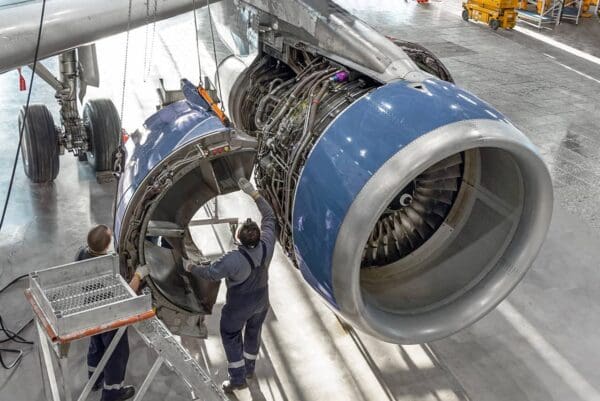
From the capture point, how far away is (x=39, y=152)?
7.44 m

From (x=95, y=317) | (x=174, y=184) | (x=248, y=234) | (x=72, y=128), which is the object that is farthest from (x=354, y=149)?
(x=72, y=128)

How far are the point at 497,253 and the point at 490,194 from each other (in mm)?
384

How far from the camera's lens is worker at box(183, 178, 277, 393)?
4.70 meters

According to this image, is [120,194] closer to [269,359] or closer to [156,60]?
[269,359]

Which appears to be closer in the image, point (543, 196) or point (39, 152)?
point (543, 196)

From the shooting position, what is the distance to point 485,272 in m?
4.60

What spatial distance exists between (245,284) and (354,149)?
1.44 m

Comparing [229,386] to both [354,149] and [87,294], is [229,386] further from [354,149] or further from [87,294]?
[354,149]

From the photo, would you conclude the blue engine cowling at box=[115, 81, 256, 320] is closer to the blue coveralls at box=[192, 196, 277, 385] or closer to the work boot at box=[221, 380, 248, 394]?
the blue coveralls at box=[192, 196, 277, 385]

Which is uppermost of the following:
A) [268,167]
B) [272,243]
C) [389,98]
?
[389,98]

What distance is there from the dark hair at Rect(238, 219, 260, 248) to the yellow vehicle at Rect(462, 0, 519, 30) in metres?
11.7

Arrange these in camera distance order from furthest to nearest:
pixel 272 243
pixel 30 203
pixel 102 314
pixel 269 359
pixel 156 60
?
pixel 156 60 < pixel 30 203 < pixel 269 359 < pixel 272 243 < pixel 102 314

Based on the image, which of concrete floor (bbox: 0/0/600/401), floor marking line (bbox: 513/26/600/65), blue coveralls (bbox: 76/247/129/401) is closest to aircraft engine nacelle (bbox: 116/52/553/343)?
blue coveralls (bbox: 76/247/129/401)

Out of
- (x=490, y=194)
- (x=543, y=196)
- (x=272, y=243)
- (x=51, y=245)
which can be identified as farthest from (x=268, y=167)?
(x=51, y=245)
